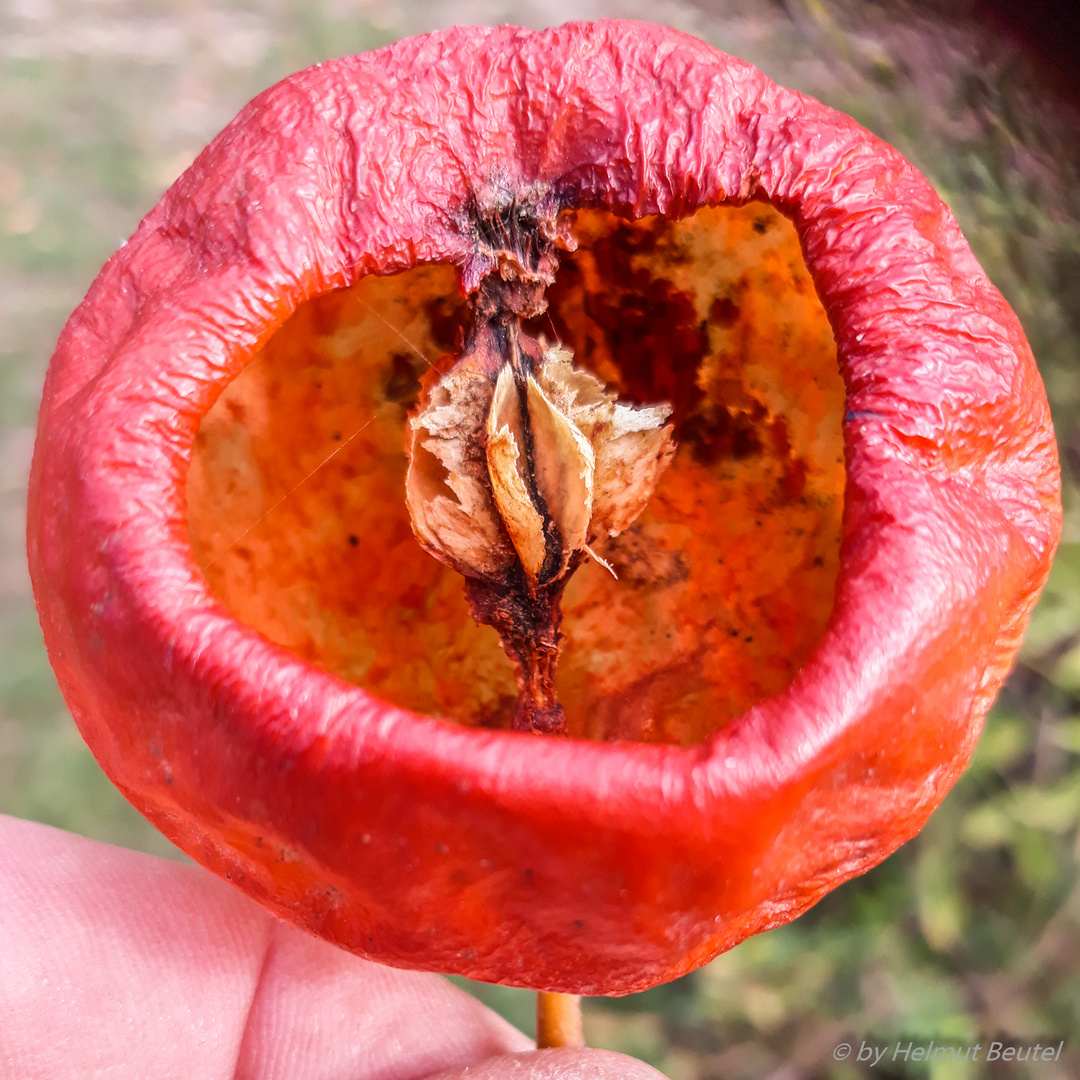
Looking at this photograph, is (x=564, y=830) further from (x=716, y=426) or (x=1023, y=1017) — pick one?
(x=1023, y=1017)

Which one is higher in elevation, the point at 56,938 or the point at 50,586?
the point at 50,586

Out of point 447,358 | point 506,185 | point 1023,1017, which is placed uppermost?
point 506,185

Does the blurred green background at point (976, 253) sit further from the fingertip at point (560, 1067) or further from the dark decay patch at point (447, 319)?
the dark decay patch at point (447, 319)

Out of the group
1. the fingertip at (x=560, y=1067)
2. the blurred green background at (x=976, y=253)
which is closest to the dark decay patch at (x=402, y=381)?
the blurred green background at (x=976, y=253)

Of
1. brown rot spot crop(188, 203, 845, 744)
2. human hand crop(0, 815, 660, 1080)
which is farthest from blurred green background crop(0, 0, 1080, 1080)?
brown rot spot crop(188, 203, 845, 744)

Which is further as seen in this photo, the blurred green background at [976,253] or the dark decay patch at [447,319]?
the blurred green background at [976,253]

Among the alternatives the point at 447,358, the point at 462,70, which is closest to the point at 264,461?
the point at 447,358

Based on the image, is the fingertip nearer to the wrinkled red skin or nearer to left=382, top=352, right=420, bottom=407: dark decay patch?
the wrinkled red skin

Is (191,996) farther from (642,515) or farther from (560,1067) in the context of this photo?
(642,515)
